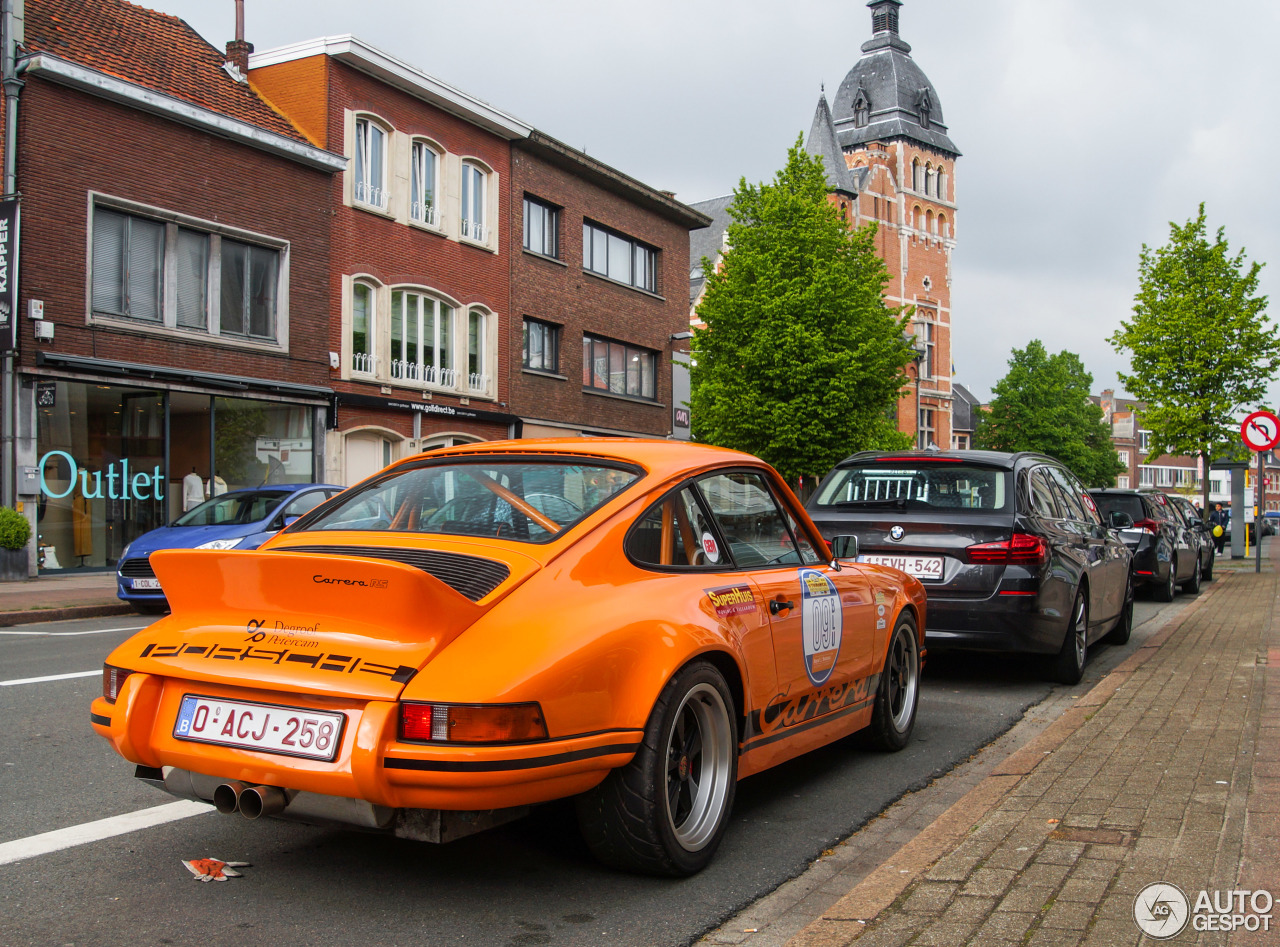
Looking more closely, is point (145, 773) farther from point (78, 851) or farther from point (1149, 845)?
point (1149, 845)

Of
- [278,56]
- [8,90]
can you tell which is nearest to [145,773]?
[8,90]

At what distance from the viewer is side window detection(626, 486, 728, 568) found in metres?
3.97

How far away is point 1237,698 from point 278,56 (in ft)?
72.0

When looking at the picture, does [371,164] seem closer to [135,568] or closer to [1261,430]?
[135,568]

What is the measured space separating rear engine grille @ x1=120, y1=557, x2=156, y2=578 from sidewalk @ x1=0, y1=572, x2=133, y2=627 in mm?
454

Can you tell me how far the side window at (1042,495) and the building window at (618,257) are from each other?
76.4ft

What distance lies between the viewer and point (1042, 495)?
837 cm

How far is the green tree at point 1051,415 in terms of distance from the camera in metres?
70.7

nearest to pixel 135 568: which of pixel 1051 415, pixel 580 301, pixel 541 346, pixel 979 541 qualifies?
pixel 979 541

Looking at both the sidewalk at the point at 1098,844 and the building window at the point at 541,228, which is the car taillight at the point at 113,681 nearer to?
the sidewalk at the point at 1098,844

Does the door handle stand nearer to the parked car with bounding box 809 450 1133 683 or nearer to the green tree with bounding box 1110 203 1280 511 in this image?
the parked car with bounding box 809 450 1133 683

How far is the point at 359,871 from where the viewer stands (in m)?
3.86

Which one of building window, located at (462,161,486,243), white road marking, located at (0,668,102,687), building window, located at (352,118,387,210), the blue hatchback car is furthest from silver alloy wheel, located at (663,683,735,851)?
building window, located at (462,161,486,243)

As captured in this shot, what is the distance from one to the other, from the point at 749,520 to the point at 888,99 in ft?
266
